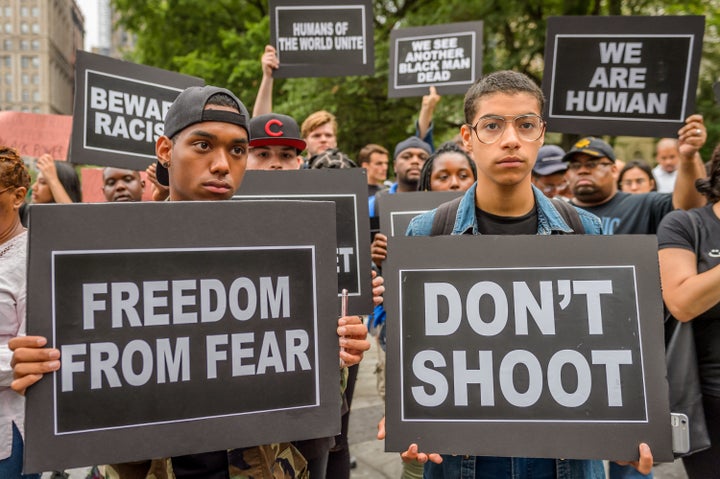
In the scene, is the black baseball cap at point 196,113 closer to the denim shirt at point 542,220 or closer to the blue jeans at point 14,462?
the denim shirt at point 542,220

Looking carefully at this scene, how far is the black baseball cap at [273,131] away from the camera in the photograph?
9.96 ft

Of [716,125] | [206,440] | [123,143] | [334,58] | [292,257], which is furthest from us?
[716,125]

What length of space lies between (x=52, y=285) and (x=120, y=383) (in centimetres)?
31

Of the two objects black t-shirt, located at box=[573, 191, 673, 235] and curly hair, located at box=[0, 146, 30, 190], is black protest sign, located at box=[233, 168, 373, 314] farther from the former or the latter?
black t-shirt, located at box=[573, 191, 673, 235]

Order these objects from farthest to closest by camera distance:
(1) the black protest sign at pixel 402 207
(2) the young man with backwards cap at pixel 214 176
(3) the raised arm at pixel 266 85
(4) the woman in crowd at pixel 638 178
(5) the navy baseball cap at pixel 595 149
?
(4) the woman in crowd at pixel 638 178
(3) the raised arm at pixel 266 85
(5) the navy baseball cap at pixel 595 149
(1) the black protest sign at pixel 402 207
(2) the young man with backwards cap at pixel 214 176

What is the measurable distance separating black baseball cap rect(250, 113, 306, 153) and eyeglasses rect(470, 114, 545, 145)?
1.38 meters

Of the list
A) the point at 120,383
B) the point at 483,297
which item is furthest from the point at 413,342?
the point at 120,383

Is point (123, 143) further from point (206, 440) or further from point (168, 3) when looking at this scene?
point (168, 3)

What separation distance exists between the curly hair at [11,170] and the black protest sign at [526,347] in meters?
1.57

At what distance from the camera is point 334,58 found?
15.0ft

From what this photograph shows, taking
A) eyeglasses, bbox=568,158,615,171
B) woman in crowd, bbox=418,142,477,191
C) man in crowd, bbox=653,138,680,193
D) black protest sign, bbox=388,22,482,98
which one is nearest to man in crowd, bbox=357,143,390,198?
black protest sign, bbox=388,22,482,98

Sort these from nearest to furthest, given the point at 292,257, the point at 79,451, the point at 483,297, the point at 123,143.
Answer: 1. the point at 79,451
2. the point at 292,257
3. the point at 483,297
4. the point at 123,143

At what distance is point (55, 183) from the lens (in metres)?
4.00

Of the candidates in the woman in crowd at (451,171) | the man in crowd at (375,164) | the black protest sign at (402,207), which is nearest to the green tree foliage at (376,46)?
the man in crowd at (375,164)
